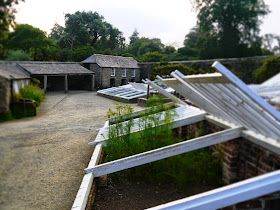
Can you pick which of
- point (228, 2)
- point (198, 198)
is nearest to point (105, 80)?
point (228, 2)

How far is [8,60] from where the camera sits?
0.94m

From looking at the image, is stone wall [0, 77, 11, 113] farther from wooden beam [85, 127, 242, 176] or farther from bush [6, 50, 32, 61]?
wooden beam [85, 127, 242, 176]

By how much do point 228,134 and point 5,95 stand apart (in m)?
2.33

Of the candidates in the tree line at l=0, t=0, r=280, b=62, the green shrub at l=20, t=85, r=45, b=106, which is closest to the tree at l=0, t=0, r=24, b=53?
the green shrub at l=20, t=85, r=45, b=106

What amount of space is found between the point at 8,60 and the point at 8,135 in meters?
0.48

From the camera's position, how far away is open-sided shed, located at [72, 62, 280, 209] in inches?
50.7

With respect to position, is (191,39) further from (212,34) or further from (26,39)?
(26,39)

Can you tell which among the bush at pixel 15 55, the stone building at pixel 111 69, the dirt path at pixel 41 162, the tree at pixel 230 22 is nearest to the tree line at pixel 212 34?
the tree at pixel 230 22

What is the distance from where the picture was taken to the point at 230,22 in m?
18.9

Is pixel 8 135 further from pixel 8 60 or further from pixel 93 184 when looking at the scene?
pixel 93 184

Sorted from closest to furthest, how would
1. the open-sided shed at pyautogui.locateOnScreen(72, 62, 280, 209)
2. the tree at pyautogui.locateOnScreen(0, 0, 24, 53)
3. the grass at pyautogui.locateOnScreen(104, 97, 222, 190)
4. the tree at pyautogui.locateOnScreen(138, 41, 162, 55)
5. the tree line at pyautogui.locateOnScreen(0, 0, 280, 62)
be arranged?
the tree at pyautogui.locateOnScreen(0, 0, 24, 53) → the open-sided shed at pyautogui.locateOnScreen(72, 62, 280, 209) → the grass at pyautogui.locateOnScreen(104, 97, 222, 190) → the tree line at pyautogui.locateOnScreen(0, 0, 280, 62) → the tree at pyautogui.locateOnScreen(138, 41, 162, 55)

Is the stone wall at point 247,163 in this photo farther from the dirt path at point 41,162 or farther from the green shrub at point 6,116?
the green shrub at point 6,116

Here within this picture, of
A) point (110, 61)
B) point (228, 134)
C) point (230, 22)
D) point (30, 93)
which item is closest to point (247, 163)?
point (228, 134)

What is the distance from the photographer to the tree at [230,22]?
1572cm
